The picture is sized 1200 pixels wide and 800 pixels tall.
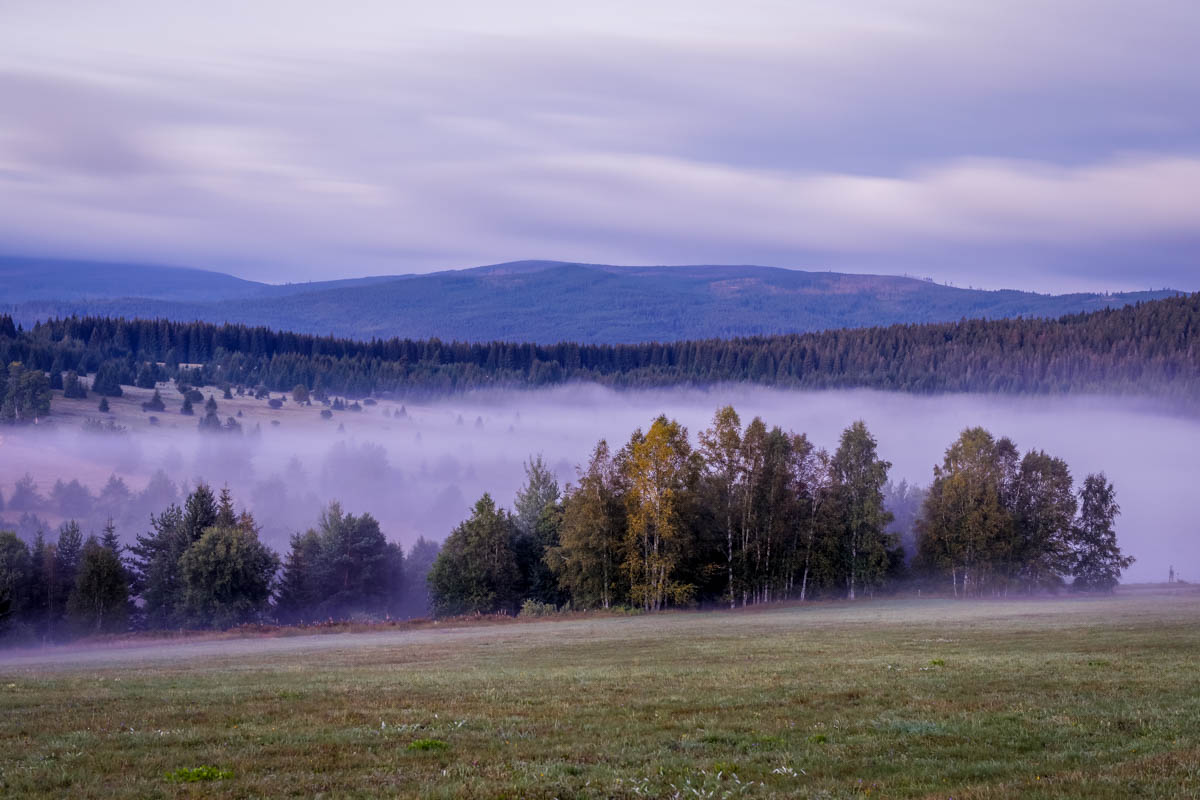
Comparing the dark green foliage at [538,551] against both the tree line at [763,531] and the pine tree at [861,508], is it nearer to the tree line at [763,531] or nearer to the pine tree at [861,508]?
the tree line at [763,531]

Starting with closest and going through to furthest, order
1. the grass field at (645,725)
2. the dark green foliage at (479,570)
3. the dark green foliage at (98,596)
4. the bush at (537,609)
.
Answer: the grass field at (645,725) → the dark green foliage at (98,596) → the bush at (537,609) → the dark green foliage at (479,570)

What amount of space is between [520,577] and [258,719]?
231ft

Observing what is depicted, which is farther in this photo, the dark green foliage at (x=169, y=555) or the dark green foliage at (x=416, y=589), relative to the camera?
the dark green foliage at (x=416, y=589)

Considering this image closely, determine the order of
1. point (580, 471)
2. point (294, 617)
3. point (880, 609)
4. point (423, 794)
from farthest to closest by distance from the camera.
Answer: point (294, 617) < point (580, 471) < point (880, 609) < point (423, 794)

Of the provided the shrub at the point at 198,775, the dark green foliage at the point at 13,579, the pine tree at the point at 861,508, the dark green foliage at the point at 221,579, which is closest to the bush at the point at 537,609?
the dark green foliage at the point at 221,579

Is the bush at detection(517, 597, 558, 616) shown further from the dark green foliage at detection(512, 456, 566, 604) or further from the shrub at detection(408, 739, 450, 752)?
the shrub at detection(408, 739, 450, 752)

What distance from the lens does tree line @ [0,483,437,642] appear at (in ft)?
260

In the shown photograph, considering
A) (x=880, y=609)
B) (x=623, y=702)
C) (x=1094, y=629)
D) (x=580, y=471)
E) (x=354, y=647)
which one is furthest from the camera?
(x=580, y=471)

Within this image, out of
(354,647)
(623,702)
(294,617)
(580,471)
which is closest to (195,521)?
(294,617)

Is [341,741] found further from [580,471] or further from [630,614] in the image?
[580,471]

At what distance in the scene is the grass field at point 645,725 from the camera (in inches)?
528

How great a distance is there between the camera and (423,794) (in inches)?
Answer: 505

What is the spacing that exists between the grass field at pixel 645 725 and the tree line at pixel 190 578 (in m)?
50.6

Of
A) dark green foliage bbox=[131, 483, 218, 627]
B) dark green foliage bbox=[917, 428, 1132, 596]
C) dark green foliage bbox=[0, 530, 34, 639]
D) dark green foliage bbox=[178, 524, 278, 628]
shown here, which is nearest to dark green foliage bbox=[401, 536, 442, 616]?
dark green foliage bbox=[178, 524, 278, 628]
